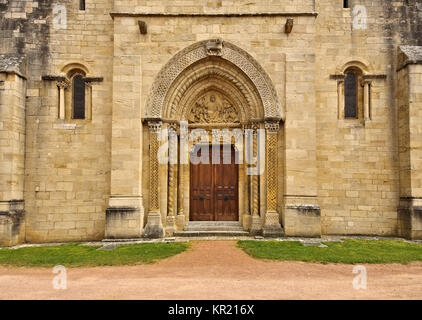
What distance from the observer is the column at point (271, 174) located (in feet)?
34.8

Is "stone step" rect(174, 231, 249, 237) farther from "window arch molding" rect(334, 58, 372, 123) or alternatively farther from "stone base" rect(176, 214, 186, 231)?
"window arch molding" rect(334, 58, 372, 123)

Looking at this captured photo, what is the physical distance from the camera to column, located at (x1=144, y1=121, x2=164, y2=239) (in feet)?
34.6

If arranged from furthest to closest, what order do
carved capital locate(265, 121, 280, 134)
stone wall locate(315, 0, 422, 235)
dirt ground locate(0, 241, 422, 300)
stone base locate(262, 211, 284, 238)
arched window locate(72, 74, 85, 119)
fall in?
arched window locate(72, 74, 85, 119)
stone wall locate(315, 0, 422, 235)
carved capital locate(265, 121, 280, 134)
stone base locate(262, 211, 284, 238)
dirt ground locate(0, 241, 422, 300)

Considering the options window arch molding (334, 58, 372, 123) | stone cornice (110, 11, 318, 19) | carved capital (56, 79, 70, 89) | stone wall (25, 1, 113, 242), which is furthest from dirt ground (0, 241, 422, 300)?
stone cornice (110, 11, 318, 19)

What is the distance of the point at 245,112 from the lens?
37.6 feet

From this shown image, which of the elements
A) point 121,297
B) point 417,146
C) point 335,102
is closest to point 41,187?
point 121,297

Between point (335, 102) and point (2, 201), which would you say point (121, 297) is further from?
point (335, 102)

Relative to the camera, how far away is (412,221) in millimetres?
10562

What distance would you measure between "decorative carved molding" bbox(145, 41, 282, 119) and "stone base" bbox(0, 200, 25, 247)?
205 inches

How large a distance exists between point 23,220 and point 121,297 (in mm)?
7381

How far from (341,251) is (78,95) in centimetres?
998

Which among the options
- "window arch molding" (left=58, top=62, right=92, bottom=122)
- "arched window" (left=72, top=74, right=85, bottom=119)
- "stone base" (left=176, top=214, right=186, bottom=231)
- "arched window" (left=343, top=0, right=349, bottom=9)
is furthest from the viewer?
→ "arched window" (left=343, top=0, right=349, bottom=9)

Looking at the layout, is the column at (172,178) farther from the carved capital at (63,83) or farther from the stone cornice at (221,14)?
the carved capital at (63,83)

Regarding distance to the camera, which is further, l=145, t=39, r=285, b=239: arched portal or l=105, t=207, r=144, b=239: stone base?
l=145, t=39, r=285, b=239: arched portal
